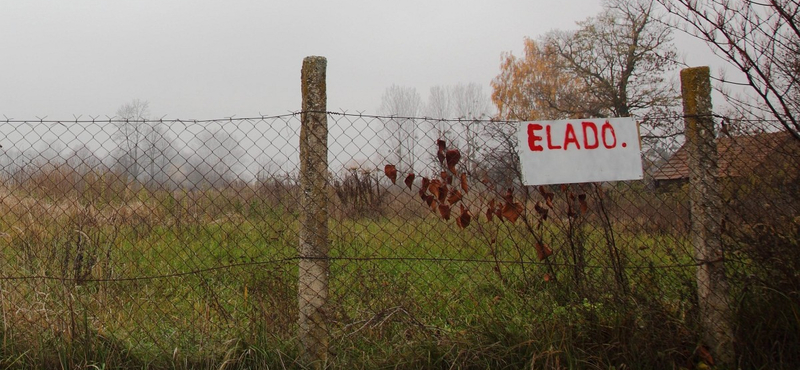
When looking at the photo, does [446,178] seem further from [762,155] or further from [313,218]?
[762,155]

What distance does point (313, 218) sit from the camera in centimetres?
281

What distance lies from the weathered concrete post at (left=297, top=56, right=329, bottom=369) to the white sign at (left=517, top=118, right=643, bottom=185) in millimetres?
1040

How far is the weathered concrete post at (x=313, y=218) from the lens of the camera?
2.79 meters

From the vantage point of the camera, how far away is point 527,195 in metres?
3.19

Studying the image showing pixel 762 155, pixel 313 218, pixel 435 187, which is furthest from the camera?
pixel 762 155

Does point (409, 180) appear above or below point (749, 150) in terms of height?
below

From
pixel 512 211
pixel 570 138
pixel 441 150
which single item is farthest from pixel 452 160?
pixel 570 138

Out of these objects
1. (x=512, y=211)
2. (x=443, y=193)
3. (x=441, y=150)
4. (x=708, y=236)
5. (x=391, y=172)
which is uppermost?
(x=441, y=150)

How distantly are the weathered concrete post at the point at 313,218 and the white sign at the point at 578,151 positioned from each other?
104cm

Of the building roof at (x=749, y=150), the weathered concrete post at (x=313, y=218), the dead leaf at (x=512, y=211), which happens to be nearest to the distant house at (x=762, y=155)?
the building roof at (x=749, y=150)

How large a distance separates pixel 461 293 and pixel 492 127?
75.0 inches

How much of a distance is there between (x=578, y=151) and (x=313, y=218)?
142 centimetres

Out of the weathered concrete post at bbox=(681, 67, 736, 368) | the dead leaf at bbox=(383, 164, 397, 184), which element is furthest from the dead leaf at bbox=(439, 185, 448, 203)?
the weathered concrete post at bbox=(681, 67, 736, 368)

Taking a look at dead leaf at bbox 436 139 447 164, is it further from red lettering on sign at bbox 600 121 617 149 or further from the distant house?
the distant house
